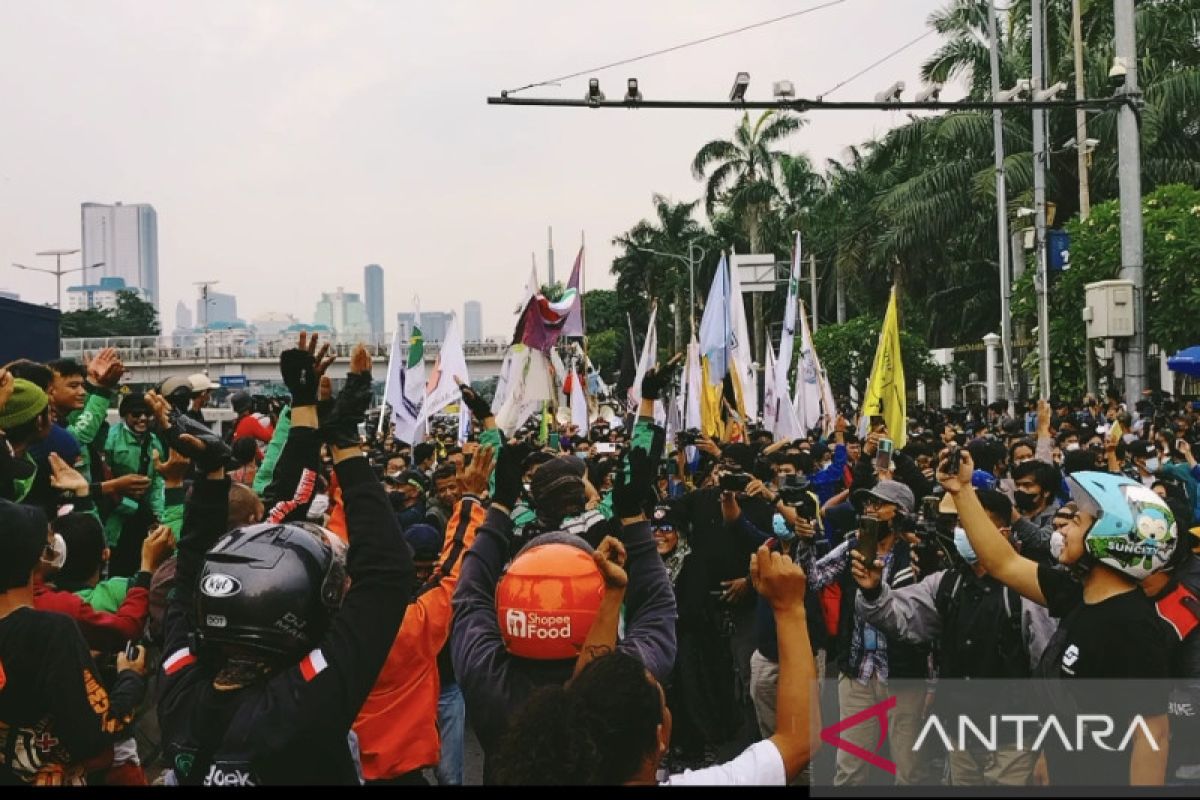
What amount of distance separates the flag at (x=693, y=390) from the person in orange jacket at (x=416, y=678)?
1164 cm

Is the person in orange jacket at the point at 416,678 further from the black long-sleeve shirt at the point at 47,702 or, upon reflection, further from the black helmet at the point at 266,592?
the black helmet at the point at 266,592

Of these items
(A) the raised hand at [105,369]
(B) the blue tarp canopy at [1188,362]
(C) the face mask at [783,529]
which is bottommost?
(C) the face mask at [783,529]

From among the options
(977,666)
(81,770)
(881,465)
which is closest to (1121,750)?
(977,666)

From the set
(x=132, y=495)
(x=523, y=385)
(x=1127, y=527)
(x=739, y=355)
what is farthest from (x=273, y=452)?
(x=739, y=355)

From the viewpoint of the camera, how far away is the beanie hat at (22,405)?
5.16m

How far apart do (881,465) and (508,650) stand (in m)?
5.17

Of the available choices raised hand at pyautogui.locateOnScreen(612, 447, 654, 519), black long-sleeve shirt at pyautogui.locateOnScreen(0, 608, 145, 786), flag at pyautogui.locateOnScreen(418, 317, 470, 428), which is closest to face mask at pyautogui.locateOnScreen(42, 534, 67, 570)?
black long-sleeve shirt at pyautogui.locateOnScreen(0, 608, 145, 786)

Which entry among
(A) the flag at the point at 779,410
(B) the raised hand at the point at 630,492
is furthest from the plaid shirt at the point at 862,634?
(A) the flag at the point at 779,410

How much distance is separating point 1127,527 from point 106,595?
3.35m

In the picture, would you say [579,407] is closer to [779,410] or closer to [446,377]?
[446,377]

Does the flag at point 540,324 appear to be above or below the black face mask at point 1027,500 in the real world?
above

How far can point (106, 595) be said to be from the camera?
4.20 m

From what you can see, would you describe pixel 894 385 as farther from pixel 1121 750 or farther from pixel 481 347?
pixel 481 347

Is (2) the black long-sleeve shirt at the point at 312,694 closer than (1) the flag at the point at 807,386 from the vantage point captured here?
Yes
